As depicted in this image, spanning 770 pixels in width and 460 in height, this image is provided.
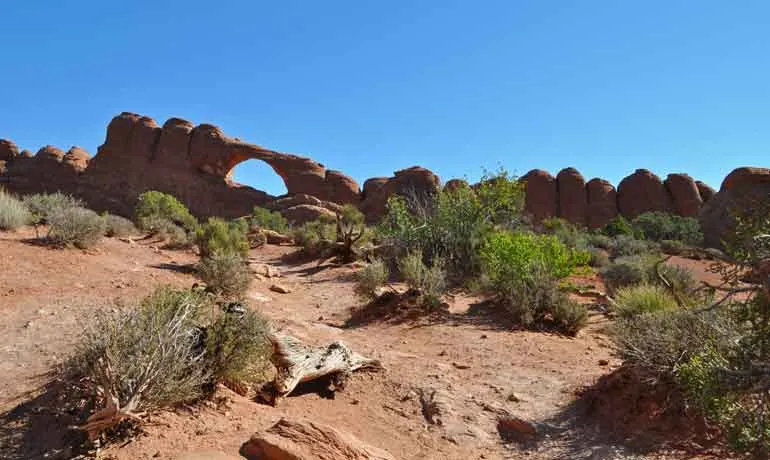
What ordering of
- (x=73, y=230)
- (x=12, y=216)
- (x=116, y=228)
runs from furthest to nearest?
(x=116, y=228)
(x=12, y=216)
(x=73, y=230)

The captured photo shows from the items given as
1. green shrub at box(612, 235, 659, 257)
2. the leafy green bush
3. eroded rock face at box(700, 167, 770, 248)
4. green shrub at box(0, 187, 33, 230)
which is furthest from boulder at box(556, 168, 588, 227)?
green shrub at box(0, 187, 33, 230)

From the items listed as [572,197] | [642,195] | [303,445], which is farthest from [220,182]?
[303,445]

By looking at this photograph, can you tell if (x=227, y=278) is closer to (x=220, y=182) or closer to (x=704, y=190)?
(x=220, y=182)

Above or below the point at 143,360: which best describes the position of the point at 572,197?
above

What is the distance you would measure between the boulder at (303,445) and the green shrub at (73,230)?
30.3ft

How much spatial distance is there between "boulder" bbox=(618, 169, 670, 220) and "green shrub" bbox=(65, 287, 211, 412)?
138 ft

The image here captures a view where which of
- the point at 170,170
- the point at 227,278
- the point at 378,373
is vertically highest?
the point at 170,170

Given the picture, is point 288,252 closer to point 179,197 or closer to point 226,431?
point 226,431

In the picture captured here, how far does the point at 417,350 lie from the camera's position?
6.55 meters

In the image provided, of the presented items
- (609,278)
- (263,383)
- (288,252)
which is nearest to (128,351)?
(263,383)

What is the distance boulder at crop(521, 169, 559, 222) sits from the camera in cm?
4152

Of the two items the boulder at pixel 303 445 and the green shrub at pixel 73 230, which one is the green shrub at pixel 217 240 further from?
the boulder at pixel 303 445

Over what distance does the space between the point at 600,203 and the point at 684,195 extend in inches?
263

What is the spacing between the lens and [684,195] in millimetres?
Answer: 40000
